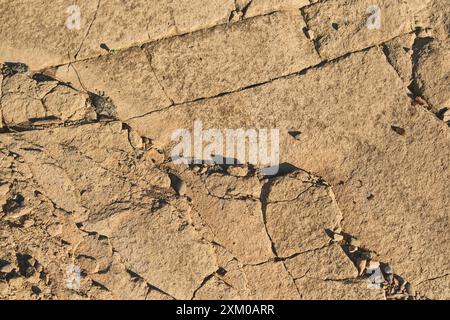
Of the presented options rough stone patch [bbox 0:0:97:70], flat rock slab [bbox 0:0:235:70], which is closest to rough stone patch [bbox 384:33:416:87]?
flat rock slab [bbox 0:0:235:70]

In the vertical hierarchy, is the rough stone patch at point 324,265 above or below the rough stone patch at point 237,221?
below

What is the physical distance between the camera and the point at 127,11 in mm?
3873

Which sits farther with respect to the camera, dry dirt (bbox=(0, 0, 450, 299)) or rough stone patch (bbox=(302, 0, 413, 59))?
rough stone patch (bbox=(302, 0, 413, 59))

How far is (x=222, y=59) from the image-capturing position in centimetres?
388

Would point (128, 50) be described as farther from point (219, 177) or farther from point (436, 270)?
point (436, 270)

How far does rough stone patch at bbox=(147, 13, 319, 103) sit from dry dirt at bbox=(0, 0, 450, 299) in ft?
0.03

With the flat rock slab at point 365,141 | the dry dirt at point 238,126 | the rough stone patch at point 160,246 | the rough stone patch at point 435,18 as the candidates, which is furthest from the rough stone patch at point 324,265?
the rough stone patch at point 435,18

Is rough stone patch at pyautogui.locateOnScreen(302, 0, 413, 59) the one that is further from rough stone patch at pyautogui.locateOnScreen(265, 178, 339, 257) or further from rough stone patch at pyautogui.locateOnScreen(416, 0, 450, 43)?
rough stone patch at pyautogui.locateOnScreen(265, 178, 339, 257)

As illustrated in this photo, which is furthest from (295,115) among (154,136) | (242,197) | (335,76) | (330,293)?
(330,293)

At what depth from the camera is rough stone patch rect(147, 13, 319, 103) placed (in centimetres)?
387

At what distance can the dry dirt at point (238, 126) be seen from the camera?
371cm

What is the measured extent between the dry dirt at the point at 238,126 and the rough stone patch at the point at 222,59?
0.01 meters

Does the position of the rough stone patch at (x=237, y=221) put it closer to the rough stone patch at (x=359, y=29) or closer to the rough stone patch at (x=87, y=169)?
the rough stone patch at (x=87, y=169)

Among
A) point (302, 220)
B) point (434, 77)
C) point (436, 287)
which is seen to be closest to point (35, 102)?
point (302, 220)
